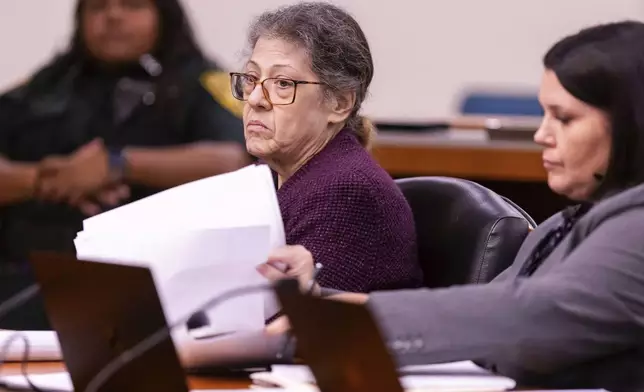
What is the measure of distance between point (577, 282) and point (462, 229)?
0.63m

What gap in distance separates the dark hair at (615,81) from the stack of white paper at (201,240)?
0.38m

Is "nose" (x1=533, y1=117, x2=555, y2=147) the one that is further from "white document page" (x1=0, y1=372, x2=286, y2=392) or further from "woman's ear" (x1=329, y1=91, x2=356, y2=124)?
"woman's ear" (x1=329, y1=91, x2=356, y2=124)

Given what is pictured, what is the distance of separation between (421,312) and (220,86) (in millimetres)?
2264

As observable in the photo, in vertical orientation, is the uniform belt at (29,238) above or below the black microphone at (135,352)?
below

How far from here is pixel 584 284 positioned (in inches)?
46.9

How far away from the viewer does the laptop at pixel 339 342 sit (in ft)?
3.18

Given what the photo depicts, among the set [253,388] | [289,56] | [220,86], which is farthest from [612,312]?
[220,86]

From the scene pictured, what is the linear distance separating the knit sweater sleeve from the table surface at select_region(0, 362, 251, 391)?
42 cm

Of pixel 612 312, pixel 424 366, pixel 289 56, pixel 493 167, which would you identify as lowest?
pixel 493 167

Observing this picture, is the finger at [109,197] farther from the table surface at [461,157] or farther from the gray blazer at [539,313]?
the gray blazer at [539,313]

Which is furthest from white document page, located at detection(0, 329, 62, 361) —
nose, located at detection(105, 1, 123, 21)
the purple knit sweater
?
nose, located at detection(105, 1, 123, 21)

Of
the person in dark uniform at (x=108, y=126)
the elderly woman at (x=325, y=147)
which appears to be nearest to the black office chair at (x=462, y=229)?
the elderly woman at (x=325, y=147)

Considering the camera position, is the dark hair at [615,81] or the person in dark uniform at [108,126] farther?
the person in dark uniform at [108,126]

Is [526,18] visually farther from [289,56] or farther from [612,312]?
[612,312]
